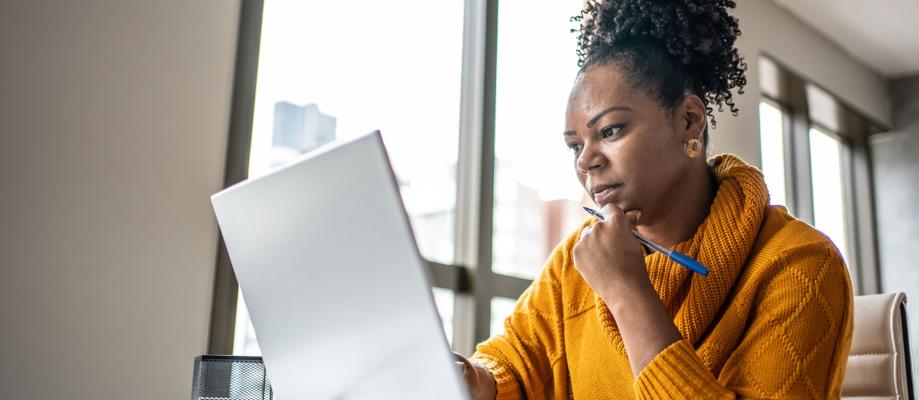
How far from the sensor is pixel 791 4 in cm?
384

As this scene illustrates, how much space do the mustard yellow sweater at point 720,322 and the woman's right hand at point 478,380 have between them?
24 millimetres

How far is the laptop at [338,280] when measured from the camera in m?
0.64

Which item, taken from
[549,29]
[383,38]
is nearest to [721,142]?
[549,29]

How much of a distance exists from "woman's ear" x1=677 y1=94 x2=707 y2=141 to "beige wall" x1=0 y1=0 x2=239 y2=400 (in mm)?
1022

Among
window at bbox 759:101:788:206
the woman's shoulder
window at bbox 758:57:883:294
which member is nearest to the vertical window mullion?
the woman's shoulder

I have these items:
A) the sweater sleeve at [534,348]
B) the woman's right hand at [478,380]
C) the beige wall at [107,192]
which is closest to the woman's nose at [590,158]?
the sweater sleeve at [534,348]

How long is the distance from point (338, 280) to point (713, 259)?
601 millimetres

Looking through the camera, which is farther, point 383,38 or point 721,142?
point 721,142

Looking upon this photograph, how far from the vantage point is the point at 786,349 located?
3.07 ft

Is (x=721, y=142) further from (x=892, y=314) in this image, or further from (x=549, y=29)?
(x=892, y=314)

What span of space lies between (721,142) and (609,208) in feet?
7.68

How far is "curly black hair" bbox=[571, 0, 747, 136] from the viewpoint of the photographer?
3.91 feet

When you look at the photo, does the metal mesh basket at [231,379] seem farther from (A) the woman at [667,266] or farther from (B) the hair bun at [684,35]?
(B) the hair bun at [684,35]

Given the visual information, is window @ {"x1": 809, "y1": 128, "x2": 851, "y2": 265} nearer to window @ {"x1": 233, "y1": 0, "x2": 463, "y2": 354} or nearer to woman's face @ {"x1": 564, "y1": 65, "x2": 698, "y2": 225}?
window @ {"x1": 233, "y1": 0, "x2": 463, "y2": 354}
